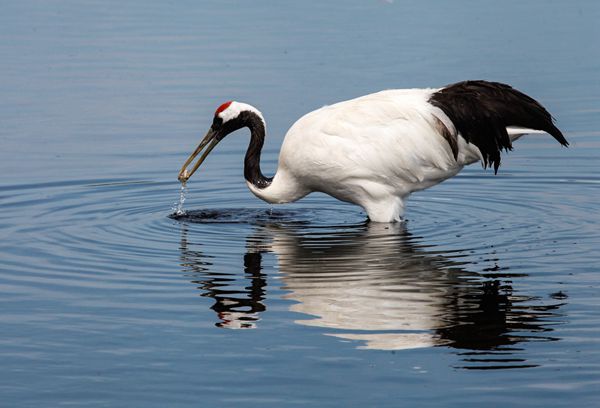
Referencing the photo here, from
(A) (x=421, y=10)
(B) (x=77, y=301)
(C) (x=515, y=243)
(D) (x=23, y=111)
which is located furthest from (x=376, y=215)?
(A) (x=421, y=10)

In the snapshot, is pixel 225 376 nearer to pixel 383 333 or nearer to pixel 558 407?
pixel 383 333

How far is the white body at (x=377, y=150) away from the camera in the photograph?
487 inches

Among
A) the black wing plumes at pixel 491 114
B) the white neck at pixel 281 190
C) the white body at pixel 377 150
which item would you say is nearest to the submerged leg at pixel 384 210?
the white body at pixel 377 150

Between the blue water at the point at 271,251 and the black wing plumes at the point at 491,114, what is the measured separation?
0.76 meters

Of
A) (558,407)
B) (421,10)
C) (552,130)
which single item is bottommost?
(558,407)

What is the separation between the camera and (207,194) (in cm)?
1417

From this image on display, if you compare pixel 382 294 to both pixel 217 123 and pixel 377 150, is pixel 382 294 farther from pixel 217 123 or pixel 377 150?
pixel 217 123

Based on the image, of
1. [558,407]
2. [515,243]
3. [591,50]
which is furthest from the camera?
[591,50]

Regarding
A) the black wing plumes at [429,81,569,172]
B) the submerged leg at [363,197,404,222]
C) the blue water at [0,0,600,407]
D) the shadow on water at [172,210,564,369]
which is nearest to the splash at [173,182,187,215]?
the blue water at [0,0,600,407]

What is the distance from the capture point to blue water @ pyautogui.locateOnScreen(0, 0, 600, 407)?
7.74 metres

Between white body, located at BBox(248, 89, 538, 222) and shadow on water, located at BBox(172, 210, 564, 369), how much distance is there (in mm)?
414

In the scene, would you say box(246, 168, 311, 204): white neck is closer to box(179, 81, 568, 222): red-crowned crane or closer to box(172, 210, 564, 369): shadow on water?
box(179, 81, 568, 222): red-crowned crane

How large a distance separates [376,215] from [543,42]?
12.5 metres

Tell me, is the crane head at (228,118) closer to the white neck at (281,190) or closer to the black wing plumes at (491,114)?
the white neck at (281,190)
